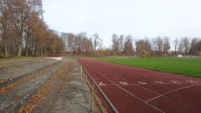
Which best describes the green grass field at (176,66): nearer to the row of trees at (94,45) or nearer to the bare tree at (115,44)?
the row of trees at (94,45)

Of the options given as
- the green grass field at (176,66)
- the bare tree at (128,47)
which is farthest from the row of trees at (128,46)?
the green grass field at (176,66)

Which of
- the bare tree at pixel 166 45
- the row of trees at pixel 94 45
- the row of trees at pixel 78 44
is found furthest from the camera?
the bare tree at pixel 166 45

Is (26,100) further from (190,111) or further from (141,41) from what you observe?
(141,41)

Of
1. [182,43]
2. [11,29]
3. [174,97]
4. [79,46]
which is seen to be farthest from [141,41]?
[174,97]

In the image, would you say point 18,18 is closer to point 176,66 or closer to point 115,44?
point 176,66

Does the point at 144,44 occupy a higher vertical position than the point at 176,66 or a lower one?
higher

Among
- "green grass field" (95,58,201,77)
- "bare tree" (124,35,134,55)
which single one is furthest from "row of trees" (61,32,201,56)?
"green grass field" (95,58,201,77)

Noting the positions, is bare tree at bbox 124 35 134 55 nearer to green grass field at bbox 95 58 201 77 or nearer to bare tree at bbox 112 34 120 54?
bare tree at bbox 112 34 120 54

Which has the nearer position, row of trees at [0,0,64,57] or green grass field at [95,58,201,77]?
green grass field at [95,58,201,77]

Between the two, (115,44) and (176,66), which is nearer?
(176,66)

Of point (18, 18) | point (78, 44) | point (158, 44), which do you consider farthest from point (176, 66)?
point (158, 44)

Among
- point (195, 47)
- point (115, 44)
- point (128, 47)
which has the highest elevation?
point (115, 44)

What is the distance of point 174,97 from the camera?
10164mm

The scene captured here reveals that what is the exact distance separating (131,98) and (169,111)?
2.55 metres
